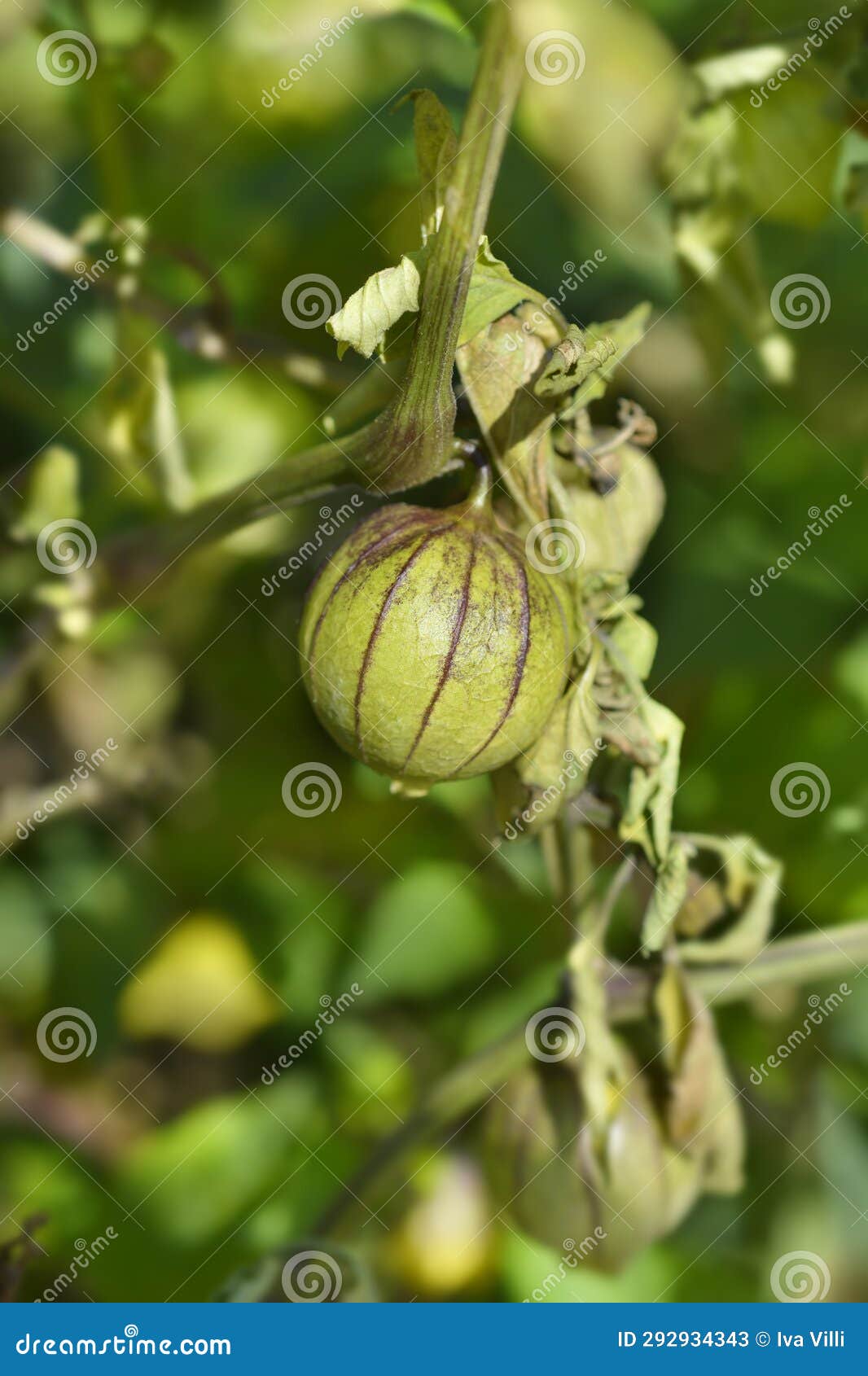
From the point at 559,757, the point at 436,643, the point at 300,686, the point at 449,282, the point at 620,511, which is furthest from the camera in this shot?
the point at 300,686

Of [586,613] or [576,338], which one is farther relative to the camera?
[586,613]

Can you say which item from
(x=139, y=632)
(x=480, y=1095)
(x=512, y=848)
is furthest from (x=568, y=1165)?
(x=139, y=632)

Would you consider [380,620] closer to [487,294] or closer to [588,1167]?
[487,294]

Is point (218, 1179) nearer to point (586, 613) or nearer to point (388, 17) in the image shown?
point (586, 613)

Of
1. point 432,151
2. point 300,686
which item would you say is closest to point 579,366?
point 432,151

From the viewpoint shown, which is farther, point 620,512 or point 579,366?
point 620,512

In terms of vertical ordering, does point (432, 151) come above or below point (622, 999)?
above
